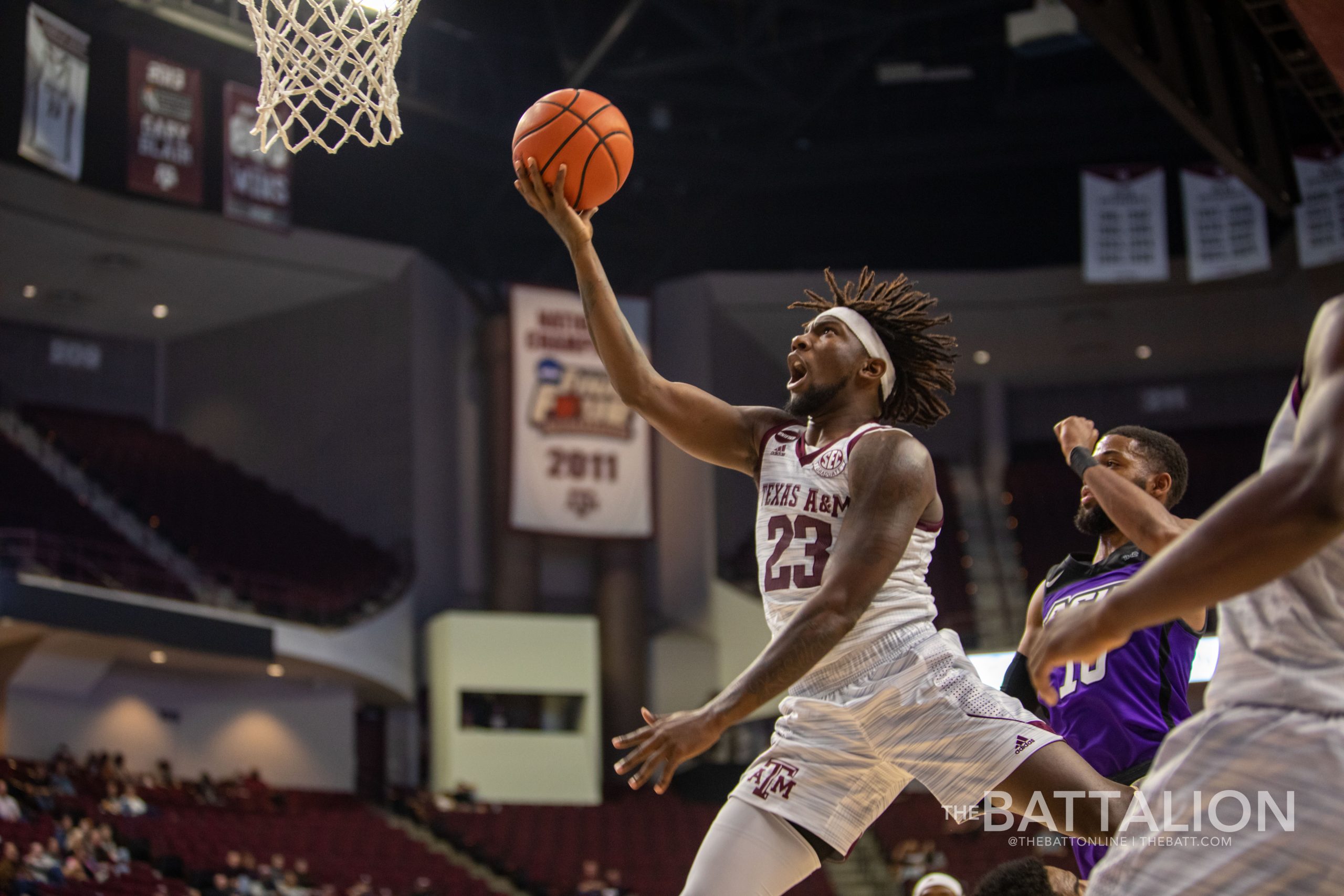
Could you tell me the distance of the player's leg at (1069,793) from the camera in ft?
10.5

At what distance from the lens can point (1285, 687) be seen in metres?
2.22

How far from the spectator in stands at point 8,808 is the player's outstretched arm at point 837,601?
10442mm

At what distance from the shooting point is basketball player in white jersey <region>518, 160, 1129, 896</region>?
3.19 meters

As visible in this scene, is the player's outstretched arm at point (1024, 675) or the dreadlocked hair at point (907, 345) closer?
the player's outstretched arm at point (1024, 675)

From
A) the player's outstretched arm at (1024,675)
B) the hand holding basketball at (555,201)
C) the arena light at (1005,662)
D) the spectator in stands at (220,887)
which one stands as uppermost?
the hand holding basketball at (555,201)

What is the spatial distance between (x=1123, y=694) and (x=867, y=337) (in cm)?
115

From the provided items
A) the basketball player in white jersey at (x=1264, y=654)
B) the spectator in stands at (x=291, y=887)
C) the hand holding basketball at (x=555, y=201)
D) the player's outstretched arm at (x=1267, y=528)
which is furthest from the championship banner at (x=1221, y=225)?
the player's outstretched arm at (x=1267, y=528)

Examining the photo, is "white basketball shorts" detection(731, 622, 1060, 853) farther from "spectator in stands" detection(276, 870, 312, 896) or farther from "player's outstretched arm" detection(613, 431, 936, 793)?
"spectator in stands" detection(276, 870, 312, 896)

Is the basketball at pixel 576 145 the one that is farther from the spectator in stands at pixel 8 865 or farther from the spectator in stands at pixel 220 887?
the spectator in stands at pixel 220 887

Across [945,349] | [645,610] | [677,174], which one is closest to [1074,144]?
[677,174]

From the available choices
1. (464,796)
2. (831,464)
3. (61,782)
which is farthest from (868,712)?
(464,796)

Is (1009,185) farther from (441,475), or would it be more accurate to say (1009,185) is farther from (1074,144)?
(441,475)

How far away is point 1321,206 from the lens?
16.7 metres

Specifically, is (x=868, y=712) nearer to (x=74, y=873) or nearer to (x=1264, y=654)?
(x=1264, y=654)
